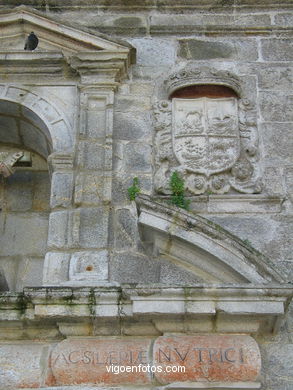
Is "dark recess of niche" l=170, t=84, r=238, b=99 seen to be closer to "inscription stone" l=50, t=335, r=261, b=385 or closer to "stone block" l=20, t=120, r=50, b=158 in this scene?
"stone block" l=20, t=120, r=50, b=158

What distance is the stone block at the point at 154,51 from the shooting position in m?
6.11

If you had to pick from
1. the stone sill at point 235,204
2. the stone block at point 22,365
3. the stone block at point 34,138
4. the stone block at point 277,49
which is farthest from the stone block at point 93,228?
the stone block at point 277,49

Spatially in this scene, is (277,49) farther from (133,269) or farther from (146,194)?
(133,269)

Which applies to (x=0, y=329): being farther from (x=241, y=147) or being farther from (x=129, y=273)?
(x=241, y=147)

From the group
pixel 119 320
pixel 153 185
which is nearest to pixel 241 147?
pixel 153 185

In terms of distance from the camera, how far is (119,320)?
4590 mm

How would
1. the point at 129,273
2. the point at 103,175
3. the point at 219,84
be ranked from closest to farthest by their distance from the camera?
the point at 129,273, the point at 103,175, the point at 219,84

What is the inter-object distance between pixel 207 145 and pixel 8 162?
1399 millimetres

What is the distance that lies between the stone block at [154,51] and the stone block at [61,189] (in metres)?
1.26

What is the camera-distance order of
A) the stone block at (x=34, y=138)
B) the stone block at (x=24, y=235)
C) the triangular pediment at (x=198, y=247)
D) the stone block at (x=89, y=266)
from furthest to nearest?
1. the stone block at (x=34, y=138)
2. the stone block at (x=24, y=235)
3. the stone block at (x=89, y=266)
4. the triangular pediment at (x=198, y=247)

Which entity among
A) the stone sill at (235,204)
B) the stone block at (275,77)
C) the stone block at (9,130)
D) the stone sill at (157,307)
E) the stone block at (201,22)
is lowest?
the stone sill at (157,307)

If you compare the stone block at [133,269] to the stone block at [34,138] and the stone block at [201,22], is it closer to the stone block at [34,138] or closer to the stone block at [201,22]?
the stone block at [34,138]

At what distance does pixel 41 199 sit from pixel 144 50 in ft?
4.68

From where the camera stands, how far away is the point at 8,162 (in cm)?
552
